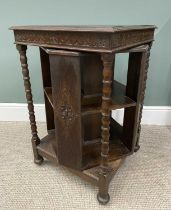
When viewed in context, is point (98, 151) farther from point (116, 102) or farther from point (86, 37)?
point (86, 37)

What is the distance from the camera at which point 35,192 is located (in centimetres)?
112

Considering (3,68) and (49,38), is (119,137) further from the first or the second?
(3,68)

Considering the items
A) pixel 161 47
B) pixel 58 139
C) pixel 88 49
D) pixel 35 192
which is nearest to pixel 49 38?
pixel 88 49

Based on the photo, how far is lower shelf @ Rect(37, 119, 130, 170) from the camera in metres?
1.10

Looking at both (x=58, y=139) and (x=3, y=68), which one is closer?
(x=58, y=139)

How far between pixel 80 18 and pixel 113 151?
0.87m

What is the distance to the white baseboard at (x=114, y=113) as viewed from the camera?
1.65 m

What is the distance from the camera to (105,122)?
0.86 m

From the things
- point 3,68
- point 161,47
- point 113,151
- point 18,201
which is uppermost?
point 161,47

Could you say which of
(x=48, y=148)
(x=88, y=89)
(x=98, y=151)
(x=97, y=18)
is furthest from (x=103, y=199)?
(x=97, y=18)

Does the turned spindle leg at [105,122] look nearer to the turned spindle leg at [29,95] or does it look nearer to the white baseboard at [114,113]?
the turned spindle leg at [29,95]

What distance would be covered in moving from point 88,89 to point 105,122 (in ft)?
0.83

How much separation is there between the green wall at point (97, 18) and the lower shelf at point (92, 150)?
0.52 meters

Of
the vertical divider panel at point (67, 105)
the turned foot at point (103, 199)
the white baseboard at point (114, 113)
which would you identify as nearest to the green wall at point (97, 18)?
the white baseboard at point (114, 113)
